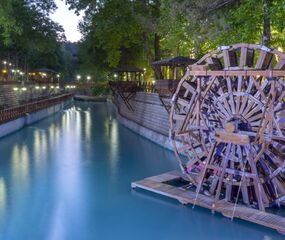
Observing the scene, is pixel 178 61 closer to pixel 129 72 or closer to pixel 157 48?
pixel 157 48

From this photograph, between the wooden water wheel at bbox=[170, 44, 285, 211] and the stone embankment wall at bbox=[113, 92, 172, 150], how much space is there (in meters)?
9.17

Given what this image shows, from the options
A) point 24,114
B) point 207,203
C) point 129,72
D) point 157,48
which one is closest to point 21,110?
point 24,114

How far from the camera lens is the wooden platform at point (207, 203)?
385 inches

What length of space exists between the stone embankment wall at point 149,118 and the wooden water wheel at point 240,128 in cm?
917

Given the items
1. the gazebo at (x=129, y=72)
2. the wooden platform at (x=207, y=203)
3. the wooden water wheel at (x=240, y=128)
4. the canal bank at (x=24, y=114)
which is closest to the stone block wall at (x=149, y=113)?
the gazebo at (x=129, y=72)

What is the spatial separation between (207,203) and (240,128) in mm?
2433

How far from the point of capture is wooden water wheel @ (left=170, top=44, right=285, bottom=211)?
35.0 ft

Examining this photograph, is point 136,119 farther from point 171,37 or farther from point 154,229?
point 154,229

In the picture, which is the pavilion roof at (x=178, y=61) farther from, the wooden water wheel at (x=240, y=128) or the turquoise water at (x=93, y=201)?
the wooden water wheel at (x=240, y=128)

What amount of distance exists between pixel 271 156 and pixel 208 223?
2.62 meters

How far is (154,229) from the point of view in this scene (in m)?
10.4

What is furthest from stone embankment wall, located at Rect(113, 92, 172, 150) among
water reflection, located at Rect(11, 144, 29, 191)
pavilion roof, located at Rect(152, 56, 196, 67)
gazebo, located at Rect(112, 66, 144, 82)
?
water reflection, located at Rect(11, 144, 29, 191)

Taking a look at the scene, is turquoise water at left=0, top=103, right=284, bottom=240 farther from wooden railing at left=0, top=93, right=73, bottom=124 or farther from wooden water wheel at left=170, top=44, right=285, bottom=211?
wooden railing at left=0, top=93, right=73, bottom=124

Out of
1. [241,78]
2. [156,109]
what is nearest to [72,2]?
[156,109]
